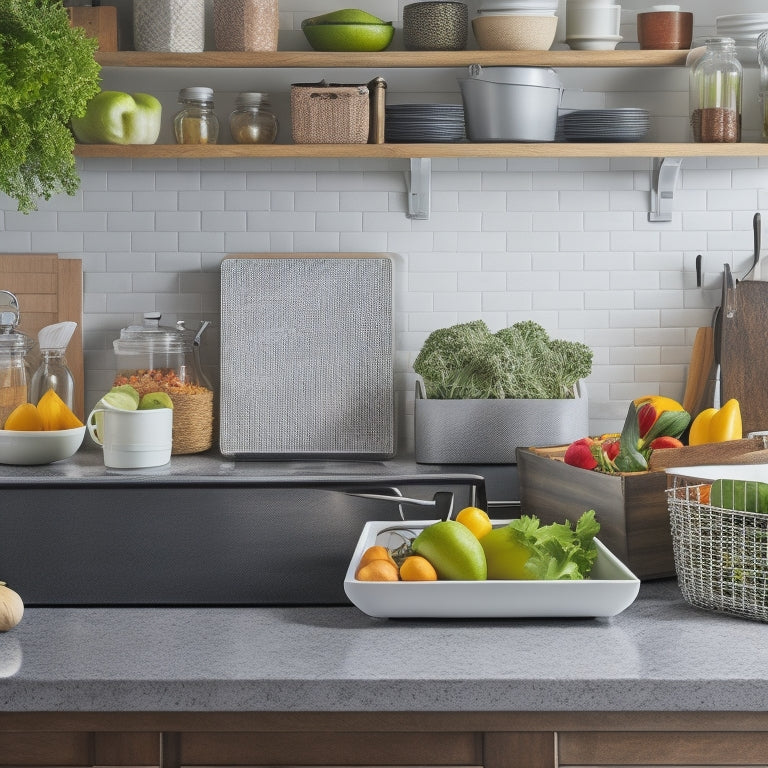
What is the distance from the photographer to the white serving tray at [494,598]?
1410 millimetres

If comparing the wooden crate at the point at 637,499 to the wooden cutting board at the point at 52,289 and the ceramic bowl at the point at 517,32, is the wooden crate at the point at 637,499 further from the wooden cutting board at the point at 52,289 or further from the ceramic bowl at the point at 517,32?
the wooden cutting board at the point at 52,289

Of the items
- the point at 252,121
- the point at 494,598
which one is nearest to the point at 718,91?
the point at 252,121

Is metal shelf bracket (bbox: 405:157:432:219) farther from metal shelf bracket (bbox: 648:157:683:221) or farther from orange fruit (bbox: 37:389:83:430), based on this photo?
orange fruit (bbox: 37:389:83:430)

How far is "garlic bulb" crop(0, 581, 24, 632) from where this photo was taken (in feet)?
4.67

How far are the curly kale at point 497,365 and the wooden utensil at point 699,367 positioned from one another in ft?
1.25

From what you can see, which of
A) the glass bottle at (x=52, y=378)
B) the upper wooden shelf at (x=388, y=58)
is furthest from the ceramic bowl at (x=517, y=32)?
the glass bottle at (x=52, y=378)

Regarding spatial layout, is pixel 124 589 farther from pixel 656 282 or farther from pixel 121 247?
pixel 656 282

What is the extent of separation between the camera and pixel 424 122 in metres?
2.37

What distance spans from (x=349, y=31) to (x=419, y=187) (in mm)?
438

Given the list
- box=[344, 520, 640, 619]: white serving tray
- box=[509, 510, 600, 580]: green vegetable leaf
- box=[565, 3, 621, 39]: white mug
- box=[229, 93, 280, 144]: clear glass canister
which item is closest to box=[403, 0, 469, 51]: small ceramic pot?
box=[565, 3, 621, 39]: white mug

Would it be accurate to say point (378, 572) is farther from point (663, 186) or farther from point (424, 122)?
point (663, 186)

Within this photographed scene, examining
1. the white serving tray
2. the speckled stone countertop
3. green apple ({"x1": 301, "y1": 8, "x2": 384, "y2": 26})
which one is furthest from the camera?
green apple ({"x1": 301, "y1": 8, "x2": 384, "y2": 26})

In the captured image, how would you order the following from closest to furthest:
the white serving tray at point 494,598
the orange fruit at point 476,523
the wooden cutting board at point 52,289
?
the white serving tray at point 494,598, the orange fruit at point 476,523, the wooden cutting board at point 52,289

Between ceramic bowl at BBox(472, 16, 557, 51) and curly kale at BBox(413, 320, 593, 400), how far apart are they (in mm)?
690
